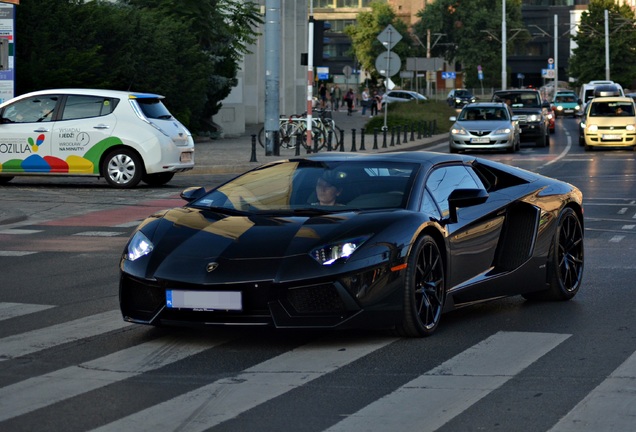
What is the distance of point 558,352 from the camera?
27.3 feet

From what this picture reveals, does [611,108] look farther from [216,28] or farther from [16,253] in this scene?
[16,253]

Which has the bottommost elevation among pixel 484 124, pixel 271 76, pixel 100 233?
pixel 100 233

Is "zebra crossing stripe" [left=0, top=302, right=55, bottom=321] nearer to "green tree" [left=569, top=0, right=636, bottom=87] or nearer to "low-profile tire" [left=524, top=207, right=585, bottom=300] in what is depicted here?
"low-profile tire" [left=524, top=207, right=585, bottom=300]

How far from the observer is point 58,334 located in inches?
355

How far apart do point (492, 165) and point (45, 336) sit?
11.8 ft

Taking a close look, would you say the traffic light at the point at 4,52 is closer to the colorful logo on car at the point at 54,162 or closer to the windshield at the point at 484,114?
the colorful logo on car at the point at 54,162

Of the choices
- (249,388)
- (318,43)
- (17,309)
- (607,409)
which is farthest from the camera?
(318,43)

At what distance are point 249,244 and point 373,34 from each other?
391 feet

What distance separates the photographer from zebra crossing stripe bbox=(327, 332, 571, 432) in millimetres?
6418

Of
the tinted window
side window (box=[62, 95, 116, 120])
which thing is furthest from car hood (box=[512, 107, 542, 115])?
side window (box=[62, 95, 116, 120])

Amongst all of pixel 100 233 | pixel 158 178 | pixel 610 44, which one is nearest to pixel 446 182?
pixel 100 233

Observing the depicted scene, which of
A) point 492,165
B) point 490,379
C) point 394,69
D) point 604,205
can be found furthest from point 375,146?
point 490,379

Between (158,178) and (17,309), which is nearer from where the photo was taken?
(17,309)

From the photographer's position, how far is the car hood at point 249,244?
26.7 ft
